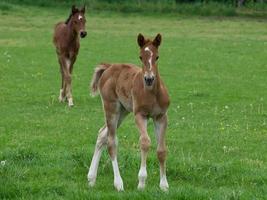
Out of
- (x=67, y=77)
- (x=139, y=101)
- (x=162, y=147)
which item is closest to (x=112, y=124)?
(x=139, y=101)

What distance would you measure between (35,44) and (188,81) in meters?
12.0

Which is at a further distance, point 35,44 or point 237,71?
point 35,44

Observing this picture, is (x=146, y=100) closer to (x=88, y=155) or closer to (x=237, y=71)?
(x=88, y=155)

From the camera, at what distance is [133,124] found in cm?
1453

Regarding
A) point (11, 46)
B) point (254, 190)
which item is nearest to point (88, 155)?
point (254, 190)

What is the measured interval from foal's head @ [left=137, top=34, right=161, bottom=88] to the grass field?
4.29 feet

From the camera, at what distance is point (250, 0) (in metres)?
61.9

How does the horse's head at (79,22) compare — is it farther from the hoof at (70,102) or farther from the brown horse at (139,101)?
the brown horse at (139,101)

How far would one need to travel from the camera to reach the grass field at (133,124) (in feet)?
28.7

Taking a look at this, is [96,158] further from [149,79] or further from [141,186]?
[149,79]

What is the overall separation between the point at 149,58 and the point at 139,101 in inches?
23.1

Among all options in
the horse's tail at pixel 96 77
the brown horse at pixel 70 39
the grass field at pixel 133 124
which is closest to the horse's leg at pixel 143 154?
the grass field at pixel 133 124

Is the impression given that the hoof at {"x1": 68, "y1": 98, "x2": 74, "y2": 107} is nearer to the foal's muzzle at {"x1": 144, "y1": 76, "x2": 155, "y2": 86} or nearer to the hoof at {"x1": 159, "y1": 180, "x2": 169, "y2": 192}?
the hoof at {"x1": 159, "y1": 180, "x2": 169, "y2": 192}

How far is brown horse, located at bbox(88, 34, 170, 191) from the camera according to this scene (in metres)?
8.27
